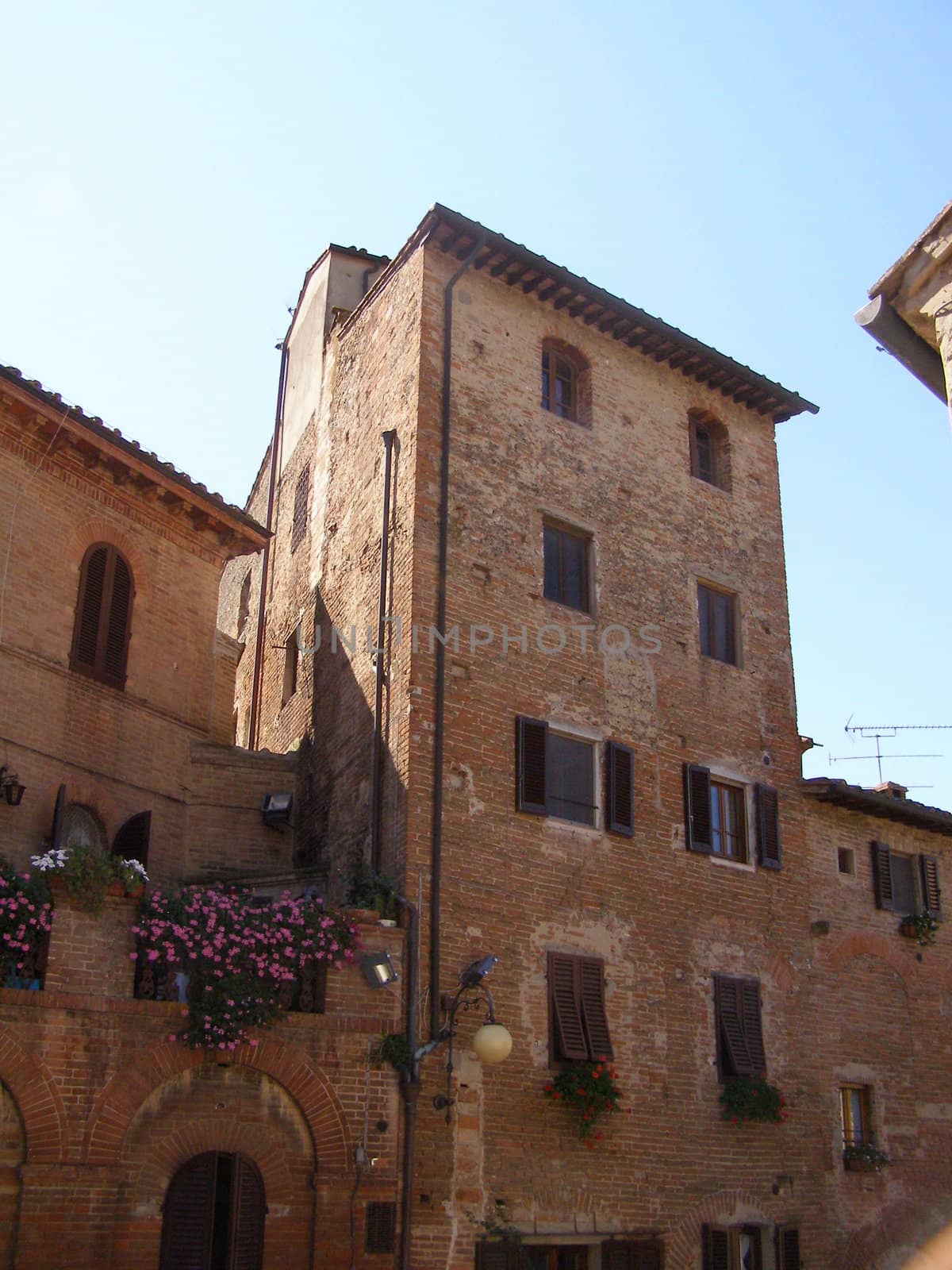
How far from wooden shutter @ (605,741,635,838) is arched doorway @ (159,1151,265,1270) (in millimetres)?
6234

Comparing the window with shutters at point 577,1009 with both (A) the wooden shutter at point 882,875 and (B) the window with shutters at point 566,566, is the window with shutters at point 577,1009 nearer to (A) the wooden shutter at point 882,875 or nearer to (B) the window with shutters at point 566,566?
(B) the window with shutters at point 566,566

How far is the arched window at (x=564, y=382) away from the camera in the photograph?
20109 mm

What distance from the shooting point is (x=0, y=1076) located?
12484 mm

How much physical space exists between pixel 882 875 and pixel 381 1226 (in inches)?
389

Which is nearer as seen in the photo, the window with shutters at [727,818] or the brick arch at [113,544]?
the brick arch at [113,544]

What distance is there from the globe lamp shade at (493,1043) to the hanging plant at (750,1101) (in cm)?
396


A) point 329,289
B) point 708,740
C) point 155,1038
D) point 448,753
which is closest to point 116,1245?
point 155,1038

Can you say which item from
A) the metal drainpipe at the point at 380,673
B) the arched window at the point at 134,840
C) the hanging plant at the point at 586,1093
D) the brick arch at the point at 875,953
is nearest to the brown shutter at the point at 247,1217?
the hanging plant at the point at 586,1093

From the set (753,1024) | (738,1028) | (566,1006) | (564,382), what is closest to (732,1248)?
(738,1028)

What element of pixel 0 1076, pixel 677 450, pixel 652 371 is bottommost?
pixel 0 1076

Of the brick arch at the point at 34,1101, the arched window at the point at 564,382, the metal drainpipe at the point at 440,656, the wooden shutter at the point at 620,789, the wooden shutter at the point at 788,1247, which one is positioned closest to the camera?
the brick arch at the point at 34,1101

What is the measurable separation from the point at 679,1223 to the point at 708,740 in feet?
20.3

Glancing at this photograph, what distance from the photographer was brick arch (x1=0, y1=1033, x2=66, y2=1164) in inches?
492

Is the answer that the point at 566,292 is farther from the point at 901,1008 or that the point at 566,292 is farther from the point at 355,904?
the point at 901,1008
